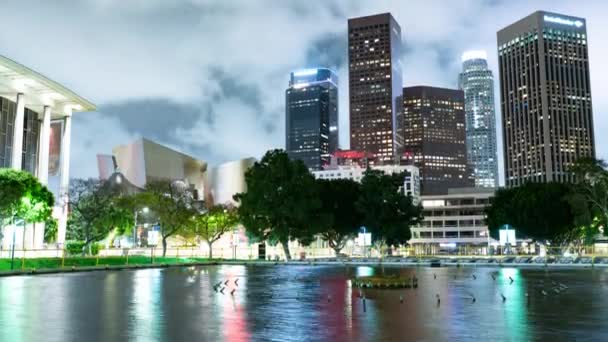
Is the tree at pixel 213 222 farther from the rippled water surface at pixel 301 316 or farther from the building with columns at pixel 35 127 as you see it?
the rippled water surface at pixel 301 316

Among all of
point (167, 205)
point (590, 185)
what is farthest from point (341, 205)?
point (590, 185)

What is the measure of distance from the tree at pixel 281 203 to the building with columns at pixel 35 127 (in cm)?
2301

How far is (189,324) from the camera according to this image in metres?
15.5

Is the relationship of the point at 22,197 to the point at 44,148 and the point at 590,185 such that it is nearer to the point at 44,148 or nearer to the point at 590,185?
the point at 44,148

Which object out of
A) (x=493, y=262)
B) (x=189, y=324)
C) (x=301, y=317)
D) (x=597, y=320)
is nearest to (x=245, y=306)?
(x=301, y=317)

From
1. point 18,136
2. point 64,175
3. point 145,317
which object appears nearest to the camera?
point 145,317

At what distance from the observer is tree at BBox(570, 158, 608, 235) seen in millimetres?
65812

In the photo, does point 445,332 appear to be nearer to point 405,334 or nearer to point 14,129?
point 405,334

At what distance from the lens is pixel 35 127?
84938 mm

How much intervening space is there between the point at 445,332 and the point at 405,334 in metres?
1.05

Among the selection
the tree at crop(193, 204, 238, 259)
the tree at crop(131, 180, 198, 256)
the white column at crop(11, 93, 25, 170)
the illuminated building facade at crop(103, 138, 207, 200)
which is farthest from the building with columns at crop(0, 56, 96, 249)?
the illuminated building facade at crop(103, 138, 207, 200)

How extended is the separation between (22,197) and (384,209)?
4860 centimetres

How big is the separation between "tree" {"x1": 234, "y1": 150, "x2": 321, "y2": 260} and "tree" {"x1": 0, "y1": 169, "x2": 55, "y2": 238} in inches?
1080

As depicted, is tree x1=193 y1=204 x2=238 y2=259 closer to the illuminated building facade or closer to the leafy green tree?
the leafy green tree
